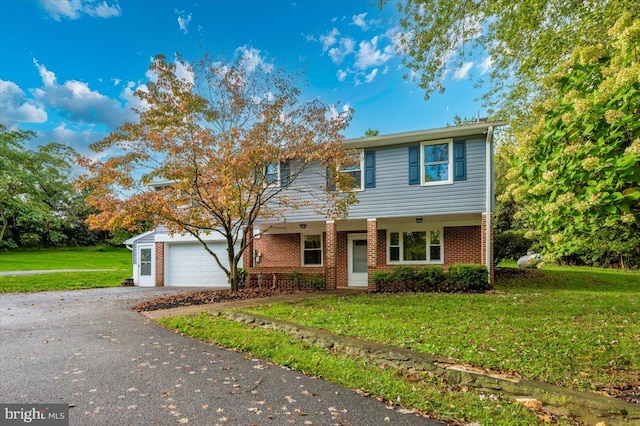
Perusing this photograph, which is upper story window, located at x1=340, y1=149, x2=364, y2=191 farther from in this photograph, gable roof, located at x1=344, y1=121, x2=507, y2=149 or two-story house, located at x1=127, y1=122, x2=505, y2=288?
gable roof, located at x1=344, y1=121, x2=507, y2=149

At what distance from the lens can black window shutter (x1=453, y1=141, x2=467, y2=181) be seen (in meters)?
12.0

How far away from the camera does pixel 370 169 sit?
43.4 feet

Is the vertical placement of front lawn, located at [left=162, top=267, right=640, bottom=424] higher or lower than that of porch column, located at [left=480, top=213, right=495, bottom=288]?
lower

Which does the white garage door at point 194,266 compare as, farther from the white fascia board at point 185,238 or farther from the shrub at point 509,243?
the shrub at point 509,243

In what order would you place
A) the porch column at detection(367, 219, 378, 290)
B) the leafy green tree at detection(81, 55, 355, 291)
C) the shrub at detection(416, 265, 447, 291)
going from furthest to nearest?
the porch column at detection(367, 219, 378, 290) < the shrub at detection(416, 265, 447, 291) < the leafy green tree at detection(81, 55, 355, 291)

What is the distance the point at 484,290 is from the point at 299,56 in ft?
32.3

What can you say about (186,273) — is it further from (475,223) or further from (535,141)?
(535,141)

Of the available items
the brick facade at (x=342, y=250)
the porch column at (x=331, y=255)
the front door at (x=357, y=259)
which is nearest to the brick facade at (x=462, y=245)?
the brick facade at (x=342, y=250)

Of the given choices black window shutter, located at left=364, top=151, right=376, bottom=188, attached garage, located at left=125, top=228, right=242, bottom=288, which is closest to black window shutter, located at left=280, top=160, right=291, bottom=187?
black window shutter, located at left=364, top=151, right=376, bottom=188

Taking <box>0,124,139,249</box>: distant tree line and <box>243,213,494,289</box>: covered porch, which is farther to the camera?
<box>0,124,139,249</box>: distant tree line


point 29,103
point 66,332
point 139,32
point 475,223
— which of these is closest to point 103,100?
point 29,103

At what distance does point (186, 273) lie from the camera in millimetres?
17859

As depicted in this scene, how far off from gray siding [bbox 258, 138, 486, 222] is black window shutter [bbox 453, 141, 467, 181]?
0.10 m

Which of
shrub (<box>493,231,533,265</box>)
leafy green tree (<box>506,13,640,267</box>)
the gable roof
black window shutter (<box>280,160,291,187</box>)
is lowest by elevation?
shrub (<box>493,231,533,265</box>)
